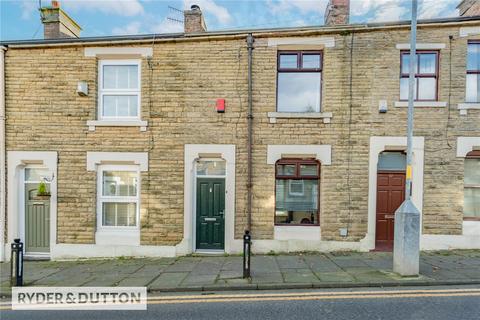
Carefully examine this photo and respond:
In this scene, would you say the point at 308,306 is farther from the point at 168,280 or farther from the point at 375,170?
the point at 375,170

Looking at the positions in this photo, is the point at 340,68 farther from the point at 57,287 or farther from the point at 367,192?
the point at 57,287

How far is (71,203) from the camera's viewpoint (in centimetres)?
914

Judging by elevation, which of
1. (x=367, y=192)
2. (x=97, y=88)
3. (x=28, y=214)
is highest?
(x=97, y=88)

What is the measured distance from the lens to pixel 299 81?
9141 mm

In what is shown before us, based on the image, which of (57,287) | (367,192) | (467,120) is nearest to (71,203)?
(57,287)

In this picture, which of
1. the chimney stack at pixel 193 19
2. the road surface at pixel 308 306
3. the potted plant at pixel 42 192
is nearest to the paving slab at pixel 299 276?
the road surface at pixel 308 306

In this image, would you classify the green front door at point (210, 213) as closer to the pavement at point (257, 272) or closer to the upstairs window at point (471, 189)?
the pavement at point (257, 272)

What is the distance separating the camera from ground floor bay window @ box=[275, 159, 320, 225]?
9.05m

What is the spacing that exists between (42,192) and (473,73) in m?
13.3

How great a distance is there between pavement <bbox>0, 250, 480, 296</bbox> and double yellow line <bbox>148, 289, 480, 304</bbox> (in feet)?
1.05

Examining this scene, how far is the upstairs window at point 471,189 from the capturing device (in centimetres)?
880

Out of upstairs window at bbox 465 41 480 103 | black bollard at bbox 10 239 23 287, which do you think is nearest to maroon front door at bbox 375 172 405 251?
upstairs window at bbox 465 41 480 103

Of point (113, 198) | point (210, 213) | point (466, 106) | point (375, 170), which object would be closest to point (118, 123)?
point (113, 198)

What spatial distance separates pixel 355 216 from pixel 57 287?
7.71 m
